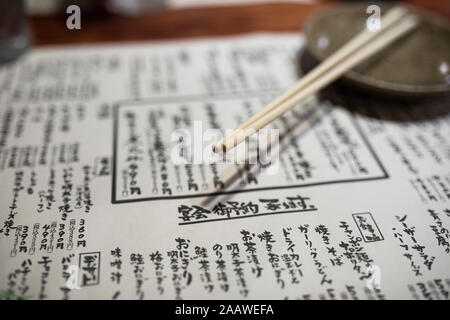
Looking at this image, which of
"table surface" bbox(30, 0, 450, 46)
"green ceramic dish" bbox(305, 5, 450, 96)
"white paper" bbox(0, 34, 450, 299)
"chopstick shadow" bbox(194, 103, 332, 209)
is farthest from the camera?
"table surface" bbox(30, 0, 450, 46)

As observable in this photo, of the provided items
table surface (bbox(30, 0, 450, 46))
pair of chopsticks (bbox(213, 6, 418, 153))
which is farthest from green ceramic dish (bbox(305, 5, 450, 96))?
table surface (bbox(30, 0, 450, 46))

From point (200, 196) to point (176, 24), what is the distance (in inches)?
22.5

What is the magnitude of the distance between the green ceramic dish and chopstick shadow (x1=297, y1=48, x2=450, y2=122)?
1.1 inches

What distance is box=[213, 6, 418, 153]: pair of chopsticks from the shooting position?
0.57 meters

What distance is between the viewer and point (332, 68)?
2.45 feet

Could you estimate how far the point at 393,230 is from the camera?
0.57 meters

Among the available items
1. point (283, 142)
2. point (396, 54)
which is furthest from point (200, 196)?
point (396, 54)

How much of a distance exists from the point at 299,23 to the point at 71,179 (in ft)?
2.29

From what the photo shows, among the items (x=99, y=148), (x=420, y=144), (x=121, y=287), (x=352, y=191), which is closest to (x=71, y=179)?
(x=99, y=148)

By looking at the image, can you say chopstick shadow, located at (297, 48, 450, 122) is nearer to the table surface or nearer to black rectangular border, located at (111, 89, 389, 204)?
black rectangular border, located at (111, 89, 389, 204)

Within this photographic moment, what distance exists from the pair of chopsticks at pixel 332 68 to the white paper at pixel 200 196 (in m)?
0.08

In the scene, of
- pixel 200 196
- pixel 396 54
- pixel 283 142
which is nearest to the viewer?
pixel 200 196

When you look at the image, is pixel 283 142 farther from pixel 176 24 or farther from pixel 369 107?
pixel 176 24
